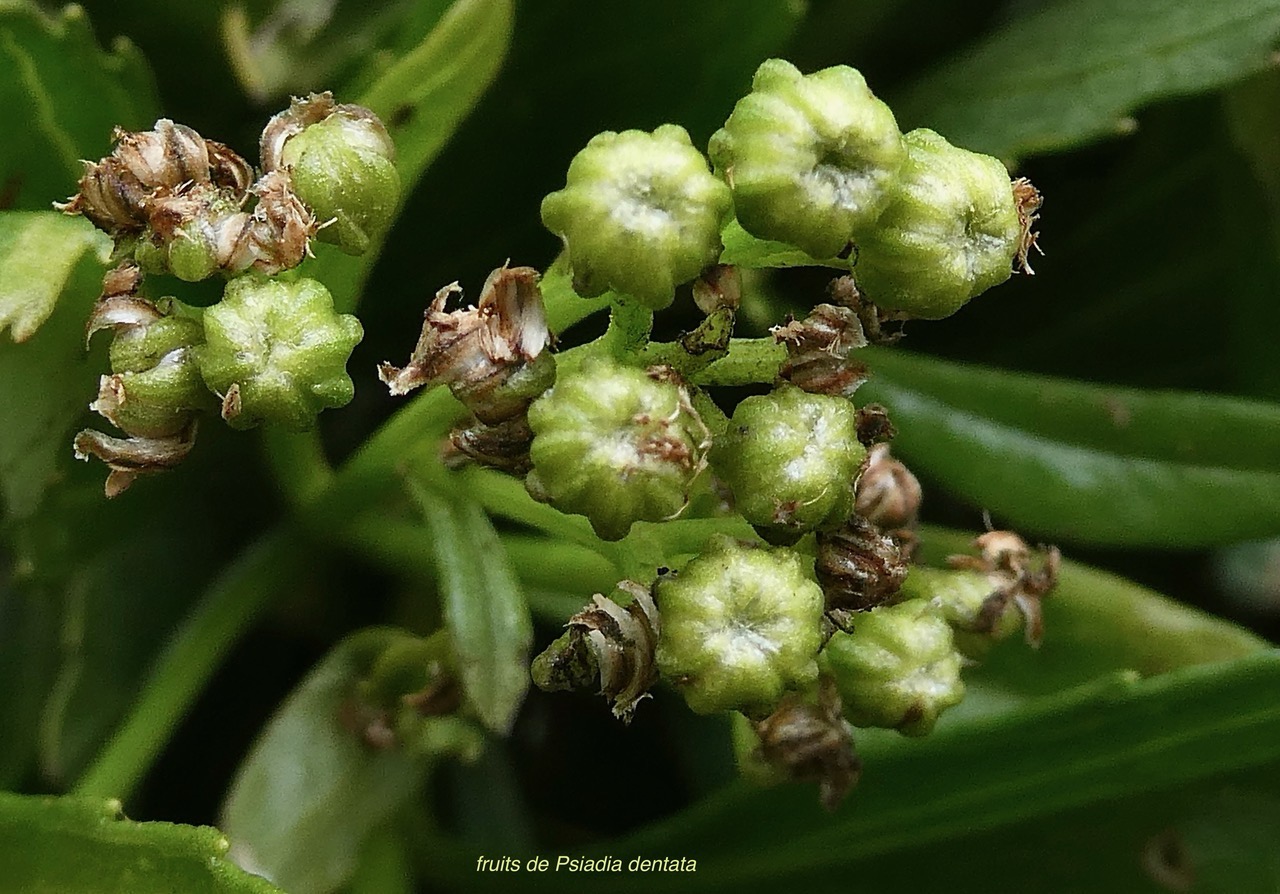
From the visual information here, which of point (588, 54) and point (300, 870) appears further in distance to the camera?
point (588, 54)

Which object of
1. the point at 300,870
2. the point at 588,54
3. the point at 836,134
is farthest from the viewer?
the point at 588,54

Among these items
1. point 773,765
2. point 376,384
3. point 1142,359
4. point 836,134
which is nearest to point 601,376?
point 836,134

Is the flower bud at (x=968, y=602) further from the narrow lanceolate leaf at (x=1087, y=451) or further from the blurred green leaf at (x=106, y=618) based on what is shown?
the blurred green leaf at (x=106, y=618)

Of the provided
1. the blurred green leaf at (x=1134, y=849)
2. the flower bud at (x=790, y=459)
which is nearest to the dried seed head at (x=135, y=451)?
the flower bud at (x=790, y=459)

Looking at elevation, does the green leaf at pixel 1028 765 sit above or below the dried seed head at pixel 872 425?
below

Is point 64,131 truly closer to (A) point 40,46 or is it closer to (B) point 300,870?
(A) point 40,46

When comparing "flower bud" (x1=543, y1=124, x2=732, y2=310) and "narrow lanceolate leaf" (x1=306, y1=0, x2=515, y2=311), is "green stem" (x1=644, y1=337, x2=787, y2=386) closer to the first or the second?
"flower bud" (x1=543, y1=124, x2=732, y2=310)
